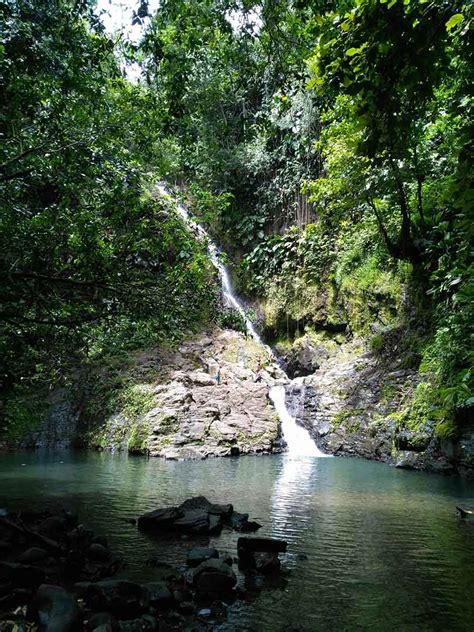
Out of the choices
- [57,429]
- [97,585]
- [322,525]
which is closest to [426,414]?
[322,525]

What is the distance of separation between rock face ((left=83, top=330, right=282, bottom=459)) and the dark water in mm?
1944

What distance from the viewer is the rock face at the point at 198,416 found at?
49.9ft

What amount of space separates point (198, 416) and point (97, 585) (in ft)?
39.6

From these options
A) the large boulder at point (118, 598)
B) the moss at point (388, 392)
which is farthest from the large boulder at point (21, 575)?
the moss at point (388, 392)

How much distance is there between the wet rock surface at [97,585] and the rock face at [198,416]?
31.5 feet

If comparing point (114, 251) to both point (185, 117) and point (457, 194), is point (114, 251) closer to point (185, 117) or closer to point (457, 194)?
point (185, 117)

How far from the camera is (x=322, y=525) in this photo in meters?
6.65

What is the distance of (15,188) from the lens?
6.62 metres

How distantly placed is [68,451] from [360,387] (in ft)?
32.8

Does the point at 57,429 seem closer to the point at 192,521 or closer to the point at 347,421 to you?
the point at 347,421

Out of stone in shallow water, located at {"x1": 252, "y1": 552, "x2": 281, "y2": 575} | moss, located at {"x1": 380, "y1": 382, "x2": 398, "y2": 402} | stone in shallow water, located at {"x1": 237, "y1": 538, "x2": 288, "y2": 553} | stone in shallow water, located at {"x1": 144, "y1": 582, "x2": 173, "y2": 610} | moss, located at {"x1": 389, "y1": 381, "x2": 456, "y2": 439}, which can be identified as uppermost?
moss, located at {"x1": 380, "y1": 382, "x2": 398, "y2": 402}

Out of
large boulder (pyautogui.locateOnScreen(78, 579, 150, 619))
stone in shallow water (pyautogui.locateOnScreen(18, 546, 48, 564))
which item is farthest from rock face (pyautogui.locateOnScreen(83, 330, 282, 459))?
large boulder (pyautogui.locateOnScreen(78, 579, 150, 619))

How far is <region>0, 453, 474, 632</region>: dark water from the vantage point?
13.1 ft

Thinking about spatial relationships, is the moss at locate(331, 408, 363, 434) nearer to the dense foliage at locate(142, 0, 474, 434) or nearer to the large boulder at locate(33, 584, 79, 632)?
the dense foliage at locate(142, 0, 474, 434)
